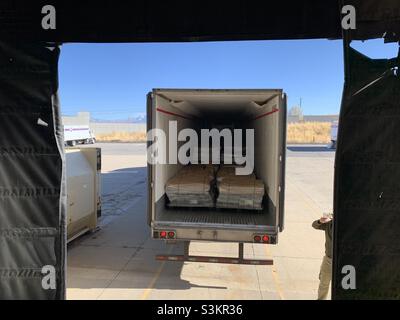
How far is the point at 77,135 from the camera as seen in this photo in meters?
38.7

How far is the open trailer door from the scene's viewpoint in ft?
8.70

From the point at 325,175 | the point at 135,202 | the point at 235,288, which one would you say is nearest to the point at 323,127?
the point at 325,175

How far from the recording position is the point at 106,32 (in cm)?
304

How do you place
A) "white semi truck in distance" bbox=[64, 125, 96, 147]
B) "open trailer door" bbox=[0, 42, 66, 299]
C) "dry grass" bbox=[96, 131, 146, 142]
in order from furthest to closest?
1. "dry grass" bbox=[96, 131, 146, 142]
2. "white semi truck in distance" bbox=[64, 125, 96, 147]
3. "open trailer door" bbox=[0, 42, 66, 299]

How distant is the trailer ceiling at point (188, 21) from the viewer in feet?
9.37

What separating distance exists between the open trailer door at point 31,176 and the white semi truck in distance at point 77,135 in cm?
3501

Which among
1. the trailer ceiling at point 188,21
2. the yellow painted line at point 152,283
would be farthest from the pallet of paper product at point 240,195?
the trailer ceiling at point 188,21

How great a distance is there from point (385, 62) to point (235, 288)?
3505mm

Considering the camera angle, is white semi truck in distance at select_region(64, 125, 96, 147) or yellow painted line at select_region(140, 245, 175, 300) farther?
white semi truck in distance at select_region(64, 125, 96, 147)

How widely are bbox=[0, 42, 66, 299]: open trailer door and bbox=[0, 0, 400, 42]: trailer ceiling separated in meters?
0.32

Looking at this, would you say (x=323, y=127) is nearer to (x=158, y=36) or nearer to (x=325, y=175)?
(x=325, y=175)

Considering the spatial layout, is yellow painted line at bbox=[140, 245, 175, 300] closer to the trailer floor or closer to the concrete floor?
the concrete floor

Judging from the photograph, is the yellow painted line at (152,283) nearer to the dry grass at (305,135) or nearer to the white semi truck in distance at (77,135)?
the white semi truck in distance at (77,135)

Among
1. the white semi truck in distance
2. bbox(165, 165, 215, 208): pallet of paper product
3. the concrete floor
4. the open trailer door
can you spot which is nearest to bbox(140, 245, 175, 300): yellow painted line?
the concrete floor
